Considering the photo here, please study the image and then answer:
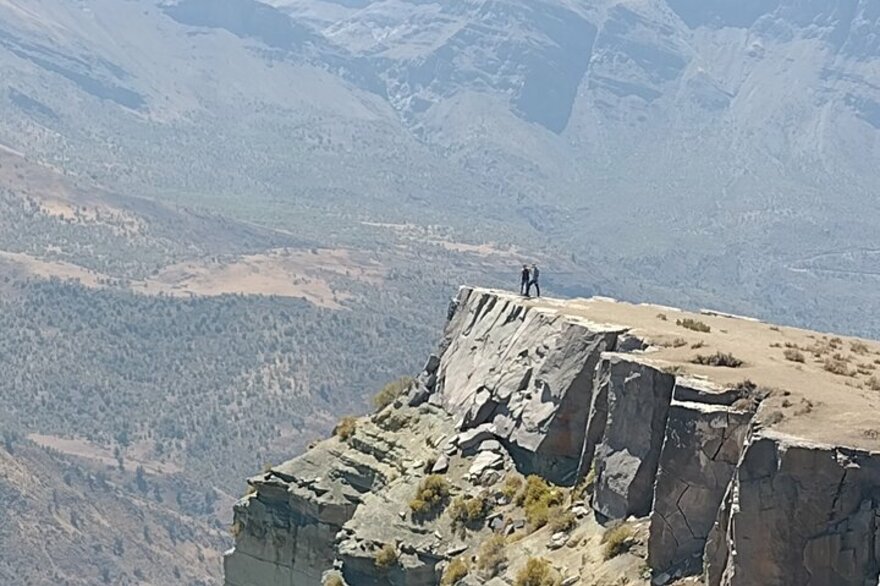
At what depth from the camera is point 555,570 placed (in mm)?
33375

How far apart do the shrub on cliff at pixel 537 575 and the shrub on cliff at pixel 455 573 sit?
3.30m

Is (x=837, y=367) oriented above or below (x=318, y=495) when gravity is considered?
above

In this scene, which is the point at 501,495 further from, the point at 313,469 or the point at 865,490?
the point at 865,490

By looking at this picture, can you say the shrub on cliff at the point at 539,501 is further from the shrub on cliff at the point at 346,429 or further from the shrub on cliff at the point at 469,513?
the shrub on cliff at the point at 346,429

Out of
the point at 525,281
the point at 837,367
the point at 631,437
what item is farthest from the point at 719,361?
the point at 525,281

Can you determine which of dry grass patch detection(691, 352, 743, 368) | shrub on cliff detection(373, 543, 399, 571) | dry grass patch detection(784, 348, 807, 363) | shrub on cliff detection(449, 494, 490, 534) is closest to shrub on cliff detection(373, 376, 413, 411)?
shrub on cliff detection(373, 543, 399, 571)

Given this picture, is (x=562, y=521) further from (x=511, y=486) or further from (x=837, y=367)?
(x=837, y=367)

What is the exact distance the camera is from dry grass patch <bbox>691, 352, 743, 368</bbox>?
3309cm

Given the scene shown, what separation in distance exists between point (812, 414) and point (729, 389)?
2.28 metres

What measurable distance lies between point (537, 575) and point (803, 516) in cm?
834

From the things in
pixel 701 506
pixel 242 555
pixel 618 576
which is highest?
pixel 701 506

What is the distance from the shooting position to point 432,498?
3984 cm

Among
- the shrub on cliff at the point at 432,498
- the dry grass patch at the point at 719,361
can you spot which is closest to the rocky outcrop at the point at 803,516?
the dry grass patch at the point at 719,361

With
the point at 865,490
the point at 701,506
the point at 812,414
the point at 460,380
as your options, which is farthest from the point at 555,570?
the point at 460,380
